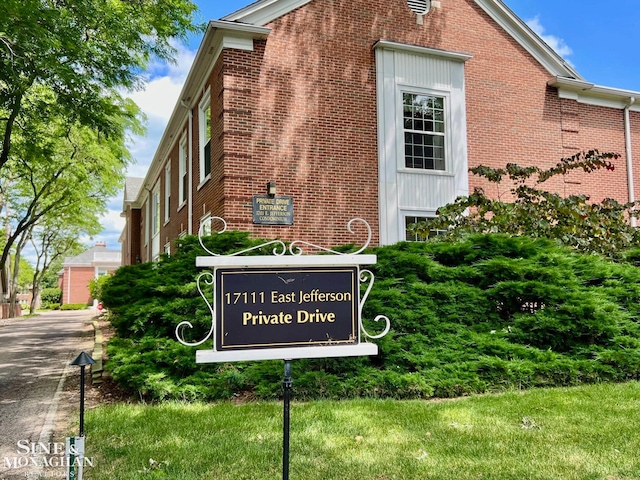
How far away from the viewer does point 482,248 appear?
302 inches

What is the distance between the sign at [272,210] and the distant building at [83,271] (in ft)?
153

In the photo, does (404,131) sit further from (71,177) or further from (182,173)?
(71,177)

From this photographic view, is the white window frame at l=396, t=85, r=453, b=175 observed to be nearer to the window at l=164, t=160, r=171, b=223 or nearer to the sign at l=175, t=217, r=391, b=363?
the sign at l=175, t=217, r=391, b=363

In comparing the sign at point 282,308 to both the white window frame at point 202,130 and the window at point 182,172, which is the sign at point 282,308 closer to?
the white window frame at point 202,130

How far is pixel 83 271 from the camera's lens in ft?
182

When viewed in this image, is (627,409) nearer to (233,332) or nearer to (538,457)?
(538,457)

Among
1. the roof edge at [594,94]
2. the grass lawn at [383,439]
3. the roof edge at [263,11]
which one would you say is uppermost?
the roof edge at [263,11]

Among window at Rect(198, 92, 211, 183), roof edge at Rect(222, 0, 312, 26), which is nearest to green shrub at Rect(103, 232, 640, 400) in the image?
A: window at Rect(198, 92, 211, 183)

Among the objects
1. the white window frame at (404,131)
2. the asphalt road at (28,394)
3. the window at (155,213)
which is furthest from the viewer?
the window at (155,213)

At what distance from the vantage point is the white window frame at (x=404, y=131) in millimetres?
12000

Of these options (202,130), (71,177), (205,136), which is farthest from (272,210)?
(71,177)

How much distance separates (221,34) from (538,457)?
951 centimetres

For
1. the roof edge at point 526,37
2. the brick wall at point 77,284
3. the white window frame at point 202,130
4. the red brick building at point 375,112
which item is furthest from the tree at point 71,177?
the brick wall at point 77,284

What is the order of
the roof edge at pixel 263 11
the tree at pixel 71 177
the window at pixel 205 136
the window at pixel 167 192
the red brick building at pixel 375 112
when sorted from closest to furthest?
1. the roof edge at pixel 263 11
2. the red brick building at pixel 375 112
3. the window at pixel 205 136
4. the window at pixel 167 192
5. the tree at pixel 71 177
